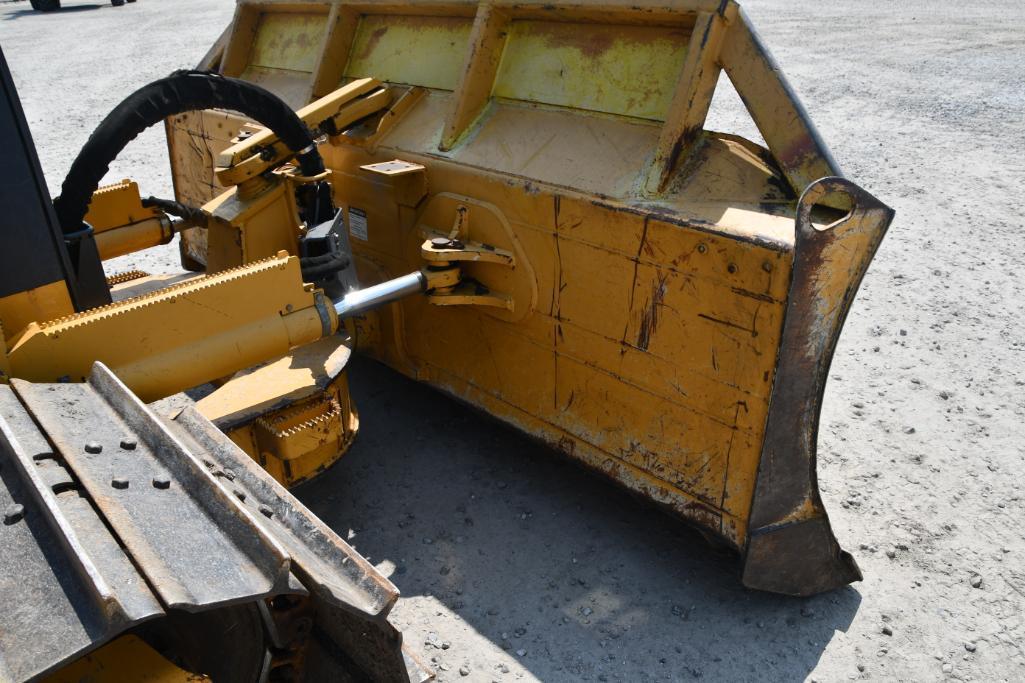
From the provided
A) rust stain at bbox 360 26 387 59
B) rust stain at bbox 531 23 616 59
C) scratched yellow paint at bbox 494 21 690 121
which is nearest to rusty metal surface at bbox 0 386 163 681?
scratched yellow paint at bbox 494 21 690 121

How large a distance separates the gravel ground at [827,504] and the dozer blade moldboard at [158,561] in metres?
0.97

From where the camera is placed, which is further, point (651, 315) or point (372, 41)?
point (372, 41)

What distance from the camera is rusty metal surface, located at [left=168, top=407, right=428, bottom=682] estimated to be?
152cm

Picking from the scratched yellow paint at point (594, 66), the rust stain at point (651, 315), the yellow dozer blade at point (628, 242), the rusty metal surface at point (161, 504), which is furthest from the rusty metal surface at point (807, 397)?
the rusty metal surface at point (161, 504)

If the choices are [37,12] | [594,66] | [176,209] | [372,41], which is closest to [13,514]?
[594,66]

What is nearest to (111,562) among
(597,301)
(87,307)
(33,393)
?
(33,393)

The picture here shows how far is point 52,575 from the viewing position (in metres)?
1.39

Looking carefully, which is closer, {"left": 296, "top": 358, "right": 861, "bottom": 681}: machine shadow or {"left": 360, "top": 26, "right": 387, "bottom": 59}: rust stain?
{"left": 296, "top": 358, "right": 861, "bottom": 681}: machine shadow

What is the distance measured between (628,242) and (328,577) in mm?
1616

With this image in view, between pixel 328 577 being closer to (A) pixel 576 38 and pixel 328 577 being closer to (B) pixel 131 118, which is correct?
(B) pixel 131 118

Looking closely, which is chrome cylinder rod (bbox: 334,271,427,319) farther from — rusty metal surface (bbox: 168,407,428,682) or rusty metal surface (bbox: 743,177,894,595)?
rusty metal surface (bbox: 743,177,894,595)

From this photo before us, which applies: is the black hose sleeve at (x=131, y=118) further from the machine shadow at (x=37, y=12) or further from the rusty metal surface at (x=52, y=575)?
the machine shadow at (x=37, y=12)

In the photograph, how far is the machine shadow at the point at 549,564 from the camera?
2684 millimetres

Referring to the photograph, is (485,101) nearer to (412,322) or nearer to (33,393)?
(412,322)
